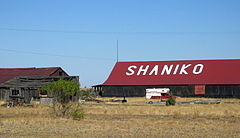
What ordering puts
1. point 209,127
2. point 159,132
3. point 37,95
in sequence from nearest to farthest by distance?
point 159,132, point 209,127, point 37,95

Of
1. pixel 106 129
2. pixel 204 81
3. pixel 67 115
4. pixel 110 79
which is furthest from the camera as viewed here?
pixel 110 79

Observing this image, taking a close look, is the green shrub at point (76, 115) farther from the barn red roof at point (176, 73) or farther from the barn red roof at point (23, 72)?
the barn red roof at point (176, 73)

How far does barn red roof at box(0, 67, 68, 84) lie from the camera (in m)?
60.8

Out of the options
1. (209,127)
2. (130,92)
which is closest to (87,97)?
(130,92)

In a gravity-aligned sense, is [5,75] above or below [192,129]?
above

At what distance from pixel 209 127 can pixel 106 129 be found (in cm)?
564

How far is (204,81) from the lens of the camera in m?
67.4

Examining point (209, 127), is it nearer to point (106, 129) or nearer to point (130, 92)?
point (106, 129)

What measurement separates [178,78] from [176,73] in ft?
5.24

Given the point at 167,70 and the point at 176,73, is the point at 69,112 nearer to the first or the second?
the point at 176,73

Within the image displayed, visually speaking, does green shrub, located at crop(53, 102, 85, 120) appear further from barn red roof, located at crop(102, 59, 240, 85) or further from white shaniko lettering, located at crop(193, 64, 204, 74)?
white shaniko lettering, located at crop(193, 64, 204, 74)

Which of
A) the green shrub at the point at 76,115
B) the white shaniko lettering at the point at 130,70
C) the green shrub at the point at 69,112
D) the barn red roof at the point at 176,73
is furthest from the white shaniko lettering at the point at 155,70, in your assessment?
the green shrub at the point at 76,115

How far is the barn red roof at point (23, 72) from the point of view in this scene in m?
60.8

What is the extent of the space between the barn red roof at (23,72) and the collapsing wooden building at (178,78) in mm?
13030
